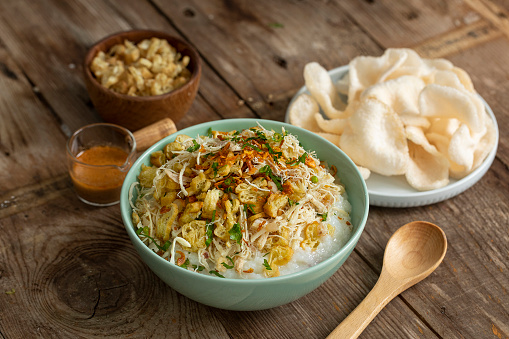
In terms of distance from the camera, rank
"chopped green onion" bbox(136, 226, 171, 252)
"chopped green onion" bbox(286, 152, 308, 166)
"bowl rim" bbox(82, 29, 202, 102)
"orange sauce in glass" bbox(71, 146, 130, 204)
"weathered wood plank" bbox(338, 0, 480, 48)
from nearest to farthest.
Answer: "chopped green onion" bbox(136, 226, 171, 252) < "chopped green onion" bbox(286, 152, 308, 166) < "orange sauce in glass" bbox(71, 146, 130, 204) < "bowl rim" bbox(82, 29, 202, 102) < "weathered wood plank" bbox(338, 0, 480, 48)

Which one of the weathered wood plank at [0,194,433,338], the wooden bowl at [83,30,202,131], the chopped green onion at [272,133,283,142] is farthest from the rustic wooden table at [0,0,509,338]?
the chopped green onion at [272,133,283,142]

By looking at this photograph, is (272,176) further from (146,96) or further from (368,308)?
(146,96)

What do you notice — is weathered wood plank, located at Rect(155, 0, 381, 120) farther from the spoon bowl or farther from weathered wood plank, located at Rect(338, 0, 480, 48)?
the spoon bowl

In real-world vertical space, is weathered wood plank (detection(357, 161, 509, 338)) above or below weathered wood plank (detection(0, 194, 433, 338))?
above

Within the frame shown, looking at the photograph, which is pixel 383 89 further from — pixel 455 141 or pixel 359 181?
pixel 359 181

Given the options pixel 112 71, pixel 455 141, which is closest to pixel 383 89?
pixel 455 141

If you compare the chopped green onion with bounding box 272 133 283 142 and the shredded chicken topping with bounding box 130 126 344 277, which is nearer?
the shredded chicken topping with bounding box 130 126 344 277

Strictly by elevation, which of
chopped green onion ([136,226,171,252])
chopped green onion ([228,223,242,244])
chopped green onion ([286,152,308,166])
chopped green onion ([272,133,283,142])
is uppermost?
chopped green onion ([272,133,283,142])
